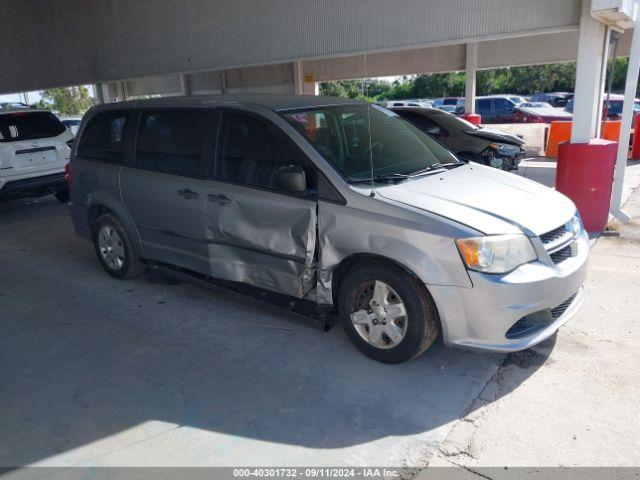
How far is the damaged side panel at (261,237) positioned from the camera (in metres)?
3.94

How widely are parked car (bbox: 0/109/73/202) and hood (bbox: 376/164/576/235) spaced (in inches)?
276

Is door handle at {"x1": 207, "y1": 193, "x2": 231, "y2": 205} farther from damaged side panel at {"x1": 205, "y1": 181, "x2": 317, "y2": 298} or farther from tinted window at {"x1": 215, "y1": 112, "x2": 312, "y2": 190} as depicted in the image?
tinted window at {"x1": 215, "y1": 112, "x2": 312, "y2": 190}

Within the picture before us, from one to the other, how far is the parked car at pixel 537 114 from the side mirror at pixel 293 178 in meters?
20.0

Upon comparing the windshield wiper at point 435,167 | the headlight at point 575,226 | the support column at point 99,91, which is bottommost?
the headlight at point 575,226

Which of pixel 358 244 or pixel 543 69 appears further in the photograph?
pixel 543 69

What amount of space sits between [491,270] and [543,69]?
154 ft

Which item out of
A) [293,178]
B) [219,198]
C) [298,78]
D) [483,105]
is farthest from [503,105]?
[293,178]

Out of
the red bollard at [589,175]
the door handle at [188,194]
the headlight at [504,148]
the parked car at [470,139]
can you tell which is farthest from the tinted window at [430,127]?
the door handle at [188,194]

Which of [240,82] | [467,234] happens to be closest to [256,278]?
[467,234]

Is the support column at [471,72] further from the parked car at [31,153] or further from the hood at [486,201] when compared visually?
the hood at [486,201]

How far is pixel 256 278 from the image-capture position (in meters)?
4.30

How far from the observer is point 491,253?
3266mm

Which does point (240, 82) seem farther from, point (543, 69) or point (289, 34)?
point (543, 69)

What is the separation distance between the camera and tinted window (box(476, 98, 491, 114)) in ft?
80.3
